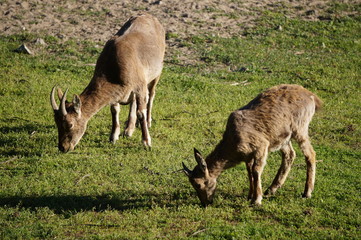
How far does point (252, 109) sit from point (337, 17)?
1324 centimetres

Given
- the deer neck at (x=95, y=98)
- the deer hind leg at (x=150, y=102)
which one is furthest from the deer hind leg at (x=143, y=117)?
the deer hind leg at (x=150, y=102)

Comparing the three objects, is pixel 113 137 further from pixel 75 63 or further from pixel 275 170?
pixel 75 63

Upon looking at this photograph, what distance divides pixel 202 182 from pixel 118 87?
342cm

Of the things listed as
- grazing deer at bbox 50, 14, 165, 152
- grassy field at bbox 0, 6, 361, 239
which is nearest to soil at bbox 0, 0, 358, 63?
grassy field at bbox 0, 6, 361, 239

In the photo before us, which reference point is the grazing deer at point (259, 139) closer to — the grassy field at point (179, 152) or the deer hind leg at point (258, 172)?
the deer hind leg at point (258, 172)

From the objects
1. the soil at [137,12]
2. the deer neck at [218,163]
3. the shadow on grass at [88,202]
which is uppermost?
the deer neck at [218,163]

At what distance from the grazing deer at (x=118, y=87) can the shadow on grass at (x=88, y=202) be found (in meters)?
1.93

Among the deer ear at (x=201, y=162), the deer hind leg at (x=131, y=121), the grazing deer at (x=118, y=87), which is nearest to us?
the deer ear at (x=201, y=162)

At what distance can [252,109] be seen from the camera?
9.41m

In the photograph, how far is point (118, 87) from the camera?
1138 centimetres

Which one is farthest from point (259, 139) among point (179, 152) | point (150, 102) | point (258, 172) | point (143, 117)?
point (150, 102)

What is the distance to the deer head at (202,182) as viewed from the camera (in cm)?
884

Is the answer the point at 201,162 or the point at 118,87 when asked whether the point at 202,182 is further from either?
the point at 118,87

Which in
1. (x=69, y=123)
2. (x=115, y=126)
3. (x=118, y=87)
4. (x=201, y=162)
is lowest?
(x=115, y=126)
